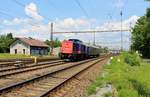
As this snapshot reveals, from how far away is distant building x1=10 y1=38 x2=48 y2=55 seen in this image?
322ft

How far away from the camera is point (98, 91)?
15.9 meters

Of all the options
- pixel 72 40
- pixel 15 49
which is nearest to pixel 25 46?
pixel 15 49

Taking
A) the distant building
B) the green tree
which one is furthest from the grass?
the distant building

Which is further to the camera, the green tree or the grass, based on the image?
the green tree

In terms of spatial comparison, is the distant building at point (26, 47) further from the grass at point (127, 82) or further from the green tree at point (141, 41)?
Answer: the grass at point (127, 82)

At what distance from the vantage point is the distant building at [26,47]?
9819 centimetres

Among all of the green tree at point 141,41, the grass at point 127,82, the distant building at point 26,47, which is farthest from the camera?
the distant building at point 26,47

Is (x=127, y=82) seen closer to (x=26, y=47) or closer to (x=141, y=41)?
(x=141, y=41)

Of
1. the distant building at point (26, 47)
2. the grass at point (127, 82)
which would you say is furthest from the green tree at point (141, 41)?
the grass at point (127, 82)

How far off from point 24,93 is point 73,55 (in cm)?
3806

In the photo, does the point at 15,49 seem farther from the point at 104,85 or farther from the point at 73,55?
the point at 104,85

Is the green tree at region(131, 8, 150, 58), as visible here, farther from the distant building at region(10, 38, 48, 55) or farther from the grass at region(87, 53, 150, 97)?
the grass at region(87, 53, 150, 97)

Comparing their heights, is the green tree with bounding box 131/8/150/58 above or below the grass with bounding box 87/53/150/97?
above

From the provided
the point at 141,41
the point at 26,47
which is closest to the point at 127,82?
the point at 141,41
